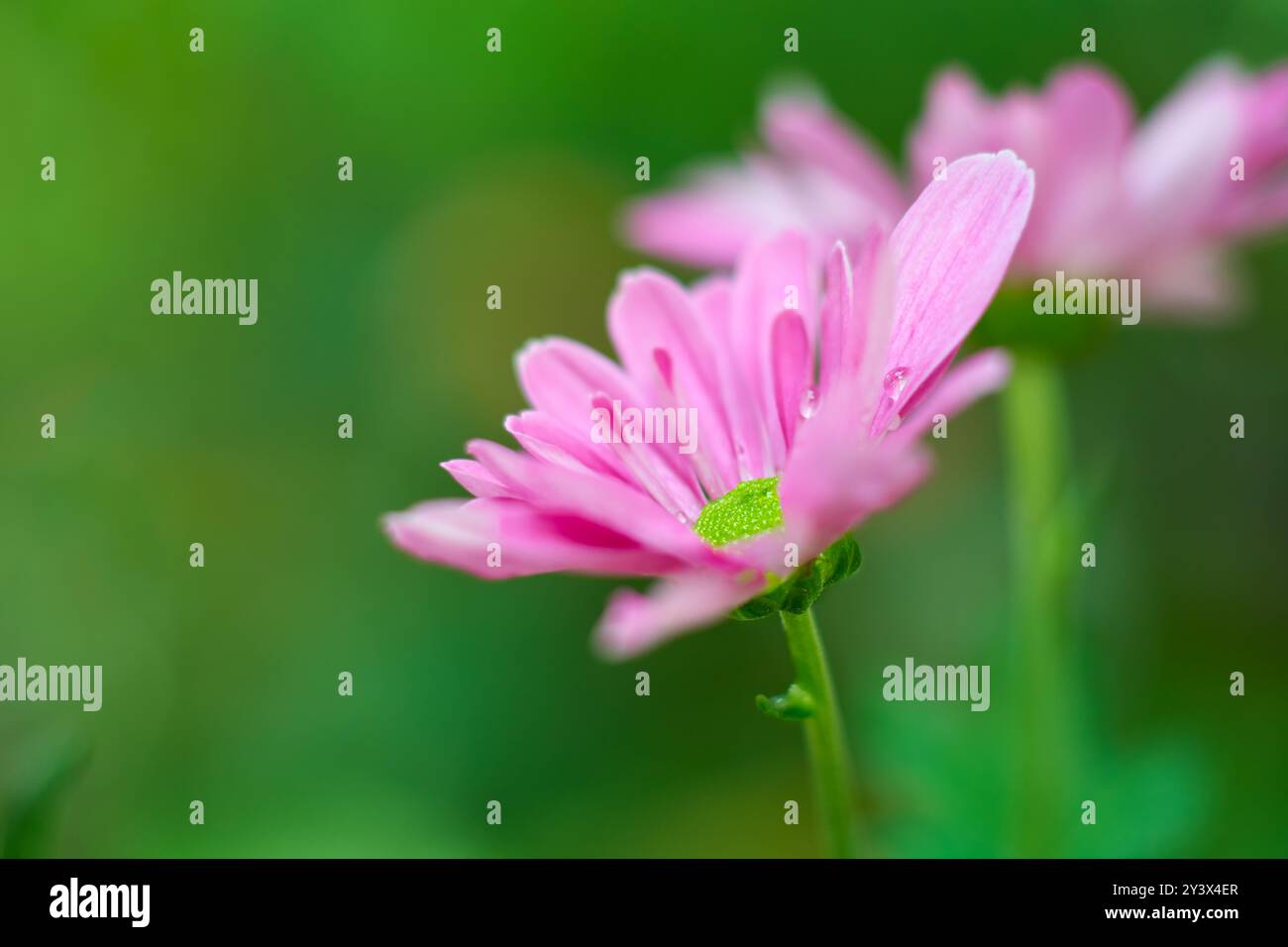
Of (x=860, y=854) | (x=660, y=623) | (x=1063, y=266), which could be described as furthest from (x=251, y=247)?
(x=660, y=623)

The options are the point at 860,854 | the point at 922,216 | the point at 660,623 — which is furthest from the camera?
the point at 860,854

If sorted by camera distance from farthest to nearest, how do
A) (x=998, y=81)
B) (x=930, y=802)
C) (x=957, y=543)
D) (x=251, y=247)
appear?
1. (x=251, y=247)
2. (x=998, y=81)
3. (x=957, y=543)
4. (x=930, y=802)

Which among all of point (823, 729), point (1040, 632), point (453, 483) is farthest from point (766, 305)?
point (453, 483)

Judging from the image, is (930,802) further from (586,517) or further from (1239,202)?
(586,517)
